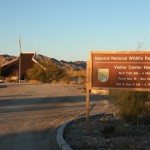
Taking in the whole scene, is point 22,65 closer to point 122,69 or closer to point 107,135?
point 122,69

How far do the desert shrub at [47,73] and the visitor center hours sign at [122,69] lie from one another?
47978mm

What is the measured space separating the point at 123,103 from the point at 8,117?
461 centimetres

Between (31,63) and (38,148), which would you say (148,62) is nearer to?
(38,148)

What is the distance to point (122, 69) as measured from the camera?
42.9 ft

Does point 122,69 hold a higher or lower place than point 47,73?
lower

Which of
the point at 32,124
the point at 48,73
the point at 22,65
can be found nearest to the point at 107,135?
the point at 32,124

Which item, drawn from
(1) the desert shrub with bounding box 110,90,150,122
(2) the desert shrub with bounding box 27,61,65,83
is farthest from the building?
(1) the desert shrub with bounding box 110,90,150,122

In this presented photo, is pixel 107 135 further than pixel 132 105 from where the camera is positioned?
No

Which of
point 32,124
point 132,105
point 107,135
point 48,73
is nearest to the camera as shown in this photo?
point 107,135

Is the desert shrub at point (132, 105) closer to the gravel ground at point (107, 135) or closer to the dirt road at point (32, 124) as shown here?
the gravel ground at point (107, 135)

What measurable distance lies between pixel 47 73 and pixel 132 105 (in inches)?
1893

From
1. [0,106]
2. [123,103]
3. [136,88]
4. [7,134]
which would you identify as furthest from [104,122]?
[0,106]

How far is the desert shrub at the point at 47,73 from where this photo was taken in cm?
6181

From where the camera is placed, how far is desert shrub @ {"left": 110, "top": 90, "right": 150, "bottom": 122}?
14.8m
